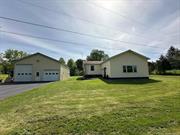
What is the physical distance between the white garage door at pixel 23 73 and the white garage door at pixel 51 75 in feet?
9.37

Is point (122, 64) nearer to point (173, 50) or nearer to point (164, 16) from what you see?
point (164, 16)

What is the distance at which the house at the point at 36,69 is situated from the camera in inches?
1193

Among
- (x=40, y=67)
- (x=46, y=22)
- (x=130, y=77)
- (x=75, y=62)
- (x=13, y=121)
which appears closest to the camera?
(x=13, y=121)

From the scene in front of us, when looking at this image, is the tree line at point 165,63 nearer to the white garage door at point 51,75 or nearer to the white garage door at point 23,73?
the white garage door at point 51,75

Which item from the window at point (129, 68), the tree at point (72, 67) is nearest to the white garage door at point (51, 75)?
the window at point (129, 68)

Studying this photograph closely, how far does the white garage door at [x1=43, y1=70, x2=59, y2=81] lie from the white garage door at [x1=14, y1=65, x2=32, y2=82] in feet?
9.37

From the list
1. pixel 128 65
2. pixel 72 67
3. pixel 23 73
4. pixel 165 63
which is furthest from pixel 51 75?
pixel 72 67

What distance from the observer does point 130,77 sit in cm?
2392

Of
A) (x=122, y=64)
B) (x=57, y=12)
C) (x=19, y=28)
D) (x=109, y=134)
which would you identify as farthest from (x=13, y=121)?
(x=122, y=64)

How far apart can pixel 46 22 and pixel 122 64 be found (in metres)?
13.8

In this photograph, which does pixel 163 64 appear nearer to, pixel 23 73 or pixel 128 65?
pixel 128 65

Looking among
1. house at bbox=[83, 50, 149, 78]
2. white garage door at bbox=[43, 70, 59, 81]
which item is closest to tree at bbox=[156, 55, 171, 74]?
house at bbox=[83, 50, 149, 78]

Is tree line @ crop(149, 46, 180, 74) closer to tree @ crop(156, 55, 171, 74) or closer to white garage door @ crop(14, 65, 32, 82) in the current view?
tree @ crop(156, 55, 171, 74)

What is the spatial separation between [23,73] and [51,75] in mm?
5411
